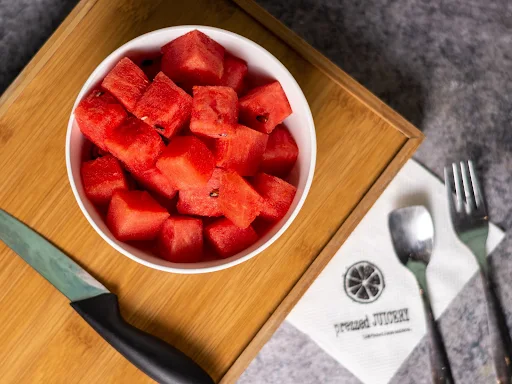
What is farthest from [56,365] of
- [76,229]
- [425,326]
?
[425,326]

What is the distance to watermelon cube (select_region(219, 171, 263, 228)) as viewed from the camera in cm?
77

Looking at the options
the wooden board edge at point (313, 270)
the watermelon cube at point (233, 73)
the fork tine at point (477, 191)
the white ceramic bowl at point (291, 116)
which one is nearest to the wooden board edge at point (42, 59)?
the white ceramic bowl at point (291, 116)

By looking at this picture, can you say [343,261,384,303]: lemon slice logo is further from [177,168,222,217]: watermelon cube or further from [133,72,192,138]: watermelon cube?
[133,72,192,138]: watermelon cube

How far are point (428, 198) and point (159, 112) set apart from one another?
605 mm

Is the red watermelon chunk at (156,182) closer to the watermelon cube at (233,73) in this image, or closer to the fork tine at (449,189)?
the watermelon cube at (233,73)

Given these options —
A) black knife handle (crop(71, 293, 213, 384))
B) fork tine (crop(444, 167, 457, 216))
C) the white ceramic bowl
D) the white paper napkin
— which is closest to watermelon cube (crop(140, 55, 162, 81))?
the white ceramic bowl

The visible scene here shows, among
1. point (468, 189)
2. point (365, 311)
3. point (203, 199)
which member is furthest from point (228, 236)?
point (468, 189)

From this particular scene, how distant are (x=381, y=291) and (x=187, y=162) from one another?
57cm

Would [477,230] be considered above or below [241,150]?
above

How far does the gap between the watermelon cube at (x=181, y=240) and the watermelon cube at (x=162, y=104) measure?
0.13 metres

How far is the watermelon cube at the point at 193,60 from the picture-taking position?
780 mm

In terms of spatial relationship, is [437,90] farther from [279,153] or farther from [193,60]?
[193,60]

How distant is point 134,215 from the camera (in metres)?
0.77

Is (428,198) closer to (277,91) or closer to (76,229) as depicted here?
(277,91)
